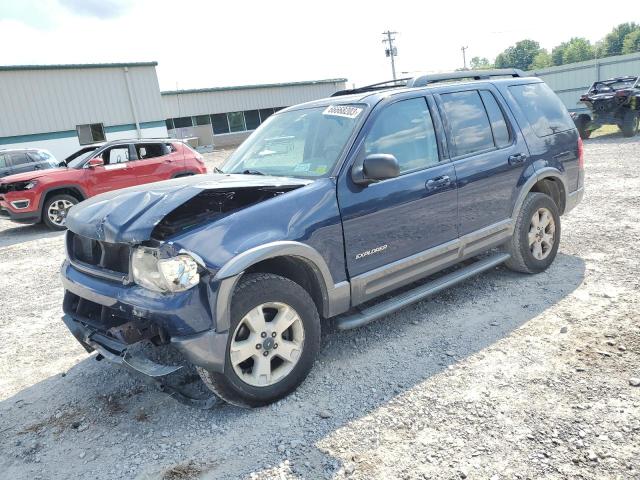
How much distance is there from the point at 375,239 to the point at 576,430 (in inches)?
67.8

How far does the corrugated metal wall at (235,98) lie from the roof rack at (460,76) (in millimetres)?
32298

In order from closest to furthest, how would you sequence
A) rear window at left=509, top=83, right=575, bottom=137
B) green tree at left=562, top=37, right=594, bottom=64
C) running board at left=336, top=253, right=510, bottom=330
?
running board at left=336, top=253, right=510, bottom=330 < rear window at left=509, top=83, right=575, bottom=137 < green tree at left=562, top=37, right=594, bottom=64

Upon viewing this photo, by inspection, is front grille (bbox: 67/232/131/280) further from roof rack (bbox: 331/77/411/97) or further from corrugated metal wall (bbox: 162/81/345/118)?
corrugated metal wall (bbox: 162/81/345/118)

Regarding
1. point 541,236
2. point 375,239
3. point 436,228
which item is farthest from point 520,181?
point 375,239

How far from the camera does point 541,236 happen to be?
5.21 m

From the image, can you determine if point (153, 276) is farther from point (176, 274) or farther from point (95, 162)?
point (95, 162)

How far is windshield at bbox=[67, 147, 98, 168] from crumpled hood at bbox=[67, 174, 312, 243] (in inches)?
307

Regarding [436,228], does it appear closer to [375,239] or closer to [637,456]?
[375,239]

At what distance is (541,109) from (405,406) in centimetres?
357

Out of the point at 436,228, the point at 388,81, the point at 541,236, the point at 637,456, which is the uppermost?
the point at 388,81

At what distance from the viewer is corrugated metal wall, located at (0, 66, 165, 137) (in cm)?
2419

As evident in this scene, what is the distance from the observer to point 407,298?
4.02 meters

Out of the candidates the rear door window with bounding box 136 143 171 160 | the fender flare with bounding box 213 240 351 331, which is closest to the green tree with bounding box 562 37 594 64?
the rear door window with bounding box 136 143 171 160

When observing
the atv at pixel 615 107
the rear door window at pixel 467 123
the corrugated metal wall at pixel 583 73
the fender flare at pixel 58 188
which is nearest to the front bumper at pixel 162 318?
the rear door window at pixel 467 123
